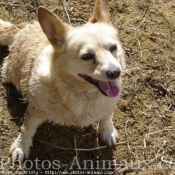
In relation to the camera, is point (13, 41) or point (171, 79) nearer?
point (13, 41)

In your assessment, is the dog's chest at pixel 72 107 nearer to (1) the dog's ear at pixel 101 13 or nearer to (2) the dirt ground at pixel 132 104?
(2) the dirt ground at pixel 132 104

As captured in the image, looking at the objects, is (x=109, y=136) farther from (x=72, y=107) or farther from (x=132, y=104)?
(x=72, y=107)

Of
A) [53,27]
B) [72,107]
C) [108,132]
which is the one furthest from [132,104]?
[53,27]

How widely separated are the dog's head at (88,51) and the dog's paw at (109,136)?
33.7 inches

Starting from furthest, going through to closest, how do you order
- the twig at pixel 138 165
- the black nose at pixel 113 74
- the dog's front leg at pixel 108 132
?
the dog's front leg at pixel 108 132
the twig at pixel 138 165
the black nose at pixel 113 74

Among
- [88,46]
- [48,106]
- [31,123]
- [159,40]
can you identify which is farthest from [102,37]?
[159,40]

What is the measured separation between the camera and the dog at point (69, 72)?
3.17 m

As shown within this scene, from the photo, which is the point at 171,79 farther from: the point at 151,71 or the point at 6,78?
the point at 6,78

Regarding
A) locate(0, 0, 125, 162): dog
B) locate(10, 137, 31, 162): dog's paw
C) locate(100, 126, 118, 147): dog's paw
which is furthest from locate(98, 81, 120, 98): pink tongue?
locate(10, 137, 31, 162): dog's paw

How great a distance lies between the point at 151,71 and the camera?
183 inches

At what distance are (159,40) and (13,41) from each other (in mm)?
1903

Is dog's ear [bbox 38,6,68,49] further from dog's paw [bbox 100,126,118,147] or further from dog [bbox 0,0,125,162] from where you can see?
dog's paw [bbox 100,126,118,147]

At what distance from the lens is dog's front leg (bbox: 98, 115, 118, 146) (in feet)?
13.3

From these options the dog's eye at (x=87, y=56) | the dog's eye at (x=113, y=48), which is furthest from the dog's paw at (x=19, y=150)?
the dog's eye at (x=113, y=48)
